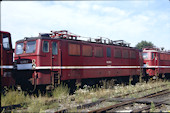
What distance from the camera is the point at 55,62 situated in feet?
38.6

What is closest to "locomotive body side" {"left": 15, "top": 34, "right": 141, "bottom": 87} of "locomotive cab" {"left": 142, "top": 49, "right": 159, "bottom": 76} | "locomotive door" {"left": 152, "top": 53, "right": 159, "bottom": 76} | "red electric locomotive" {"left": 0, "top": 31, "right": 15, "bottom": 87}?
"red electric locomotive" {"left": 0, "top": 31, "right": 15, "bottom": 87}

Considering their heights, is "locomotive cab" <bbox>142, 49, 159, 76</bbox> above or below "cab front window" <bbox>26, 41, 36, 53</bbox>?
below

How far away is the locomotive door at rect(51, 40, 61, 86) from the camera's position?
11.6 metres

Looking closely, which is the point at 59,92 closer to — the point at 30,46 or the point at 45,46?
the point at 45,46

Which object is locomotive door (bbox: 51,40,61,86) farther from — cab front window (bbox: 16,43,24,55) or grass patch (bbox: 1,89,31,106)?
grass patch (bbox: 1,89,31,106)

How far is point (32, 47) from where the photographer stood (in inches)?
456

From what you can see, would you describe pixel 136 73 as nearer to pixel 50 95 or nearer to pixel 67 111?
pixel 50 95

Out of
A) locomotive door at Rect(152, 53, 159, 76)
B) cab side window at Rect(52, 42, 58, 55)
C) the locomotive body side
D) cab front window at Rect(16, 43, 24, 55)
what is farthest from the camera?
locomotive door at Rect(152, 53, 159, 76)

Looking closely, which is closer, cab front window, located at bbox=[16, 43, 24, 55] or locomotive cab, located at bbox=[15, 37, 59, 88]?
locomotive cab, located at bbox=[15, 37, 59, 88]

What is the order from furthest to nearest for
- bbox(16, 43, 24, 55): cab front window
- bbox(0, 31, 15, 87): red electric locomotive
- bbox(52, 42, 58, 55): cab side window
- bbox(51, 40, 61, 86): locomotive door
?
1. bbox(16, 43, 24, 55): cab front window
2. bbox(52, 42, 58, 55): cab side window
3. bbox(51, 40, 61, 86): locomotive door
4. bbox(0, 31, 15, 87): red electric locomotive

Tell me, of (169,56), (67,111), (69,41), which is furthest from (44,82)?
(169,56)

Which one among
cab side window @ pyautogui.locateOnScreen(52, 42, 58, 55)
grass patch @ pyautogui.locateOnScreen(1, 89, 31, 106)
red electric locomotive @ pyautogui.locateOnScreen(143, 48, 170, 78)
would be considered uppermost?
Answer: cab side window @ pyautogui.locateOnScreen(52, 42, 58, 55)

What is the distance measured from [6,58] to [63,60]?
3.64m

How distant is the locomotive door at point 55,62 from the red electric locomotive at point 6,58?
256cm
